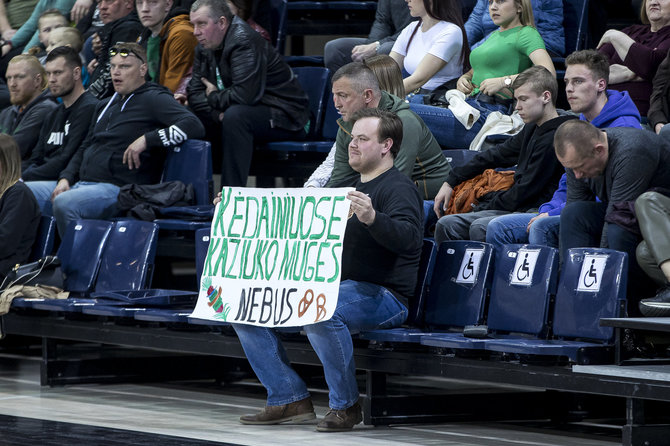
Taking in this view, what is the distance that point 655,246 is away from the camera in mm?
5258

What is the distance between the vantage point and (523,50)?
24.9ft

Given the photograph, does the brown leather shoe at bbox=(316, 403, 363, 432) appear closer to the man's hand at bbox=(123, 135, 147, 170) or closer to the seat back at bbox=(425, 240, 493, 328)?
the seat back at bbox=(425, 240, 493, 328)

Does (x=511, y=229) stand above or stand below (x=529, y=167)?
below

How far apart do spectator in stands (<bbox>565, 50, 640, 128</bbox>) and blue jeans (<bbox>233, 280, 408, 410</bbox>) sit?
1.37 meters

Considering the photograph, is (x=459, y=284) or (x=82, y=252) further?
(x=82, y=252)

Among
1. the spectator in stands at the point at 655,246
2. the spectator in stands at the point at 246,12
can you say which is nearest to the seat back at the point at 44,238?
the spectator in stands at the point at 246,12

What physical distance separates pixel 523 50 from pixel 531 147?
1236 mm

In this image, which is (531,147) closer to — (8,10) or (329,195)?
(329,195)

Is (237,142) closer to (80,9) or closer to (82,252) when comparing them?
(82,252)

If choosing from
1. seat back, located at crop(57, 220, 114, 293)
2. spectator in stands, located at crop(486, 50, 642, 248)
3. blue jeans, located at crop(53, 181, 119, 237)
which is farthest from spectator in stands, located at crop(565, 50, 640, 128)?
blue jeans, located at crop(53, 181, 119, 237)

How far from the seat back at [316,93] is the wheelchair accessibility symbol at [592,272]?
3.69 meters

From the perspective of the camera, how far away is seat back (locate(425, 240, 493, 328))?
234 inches

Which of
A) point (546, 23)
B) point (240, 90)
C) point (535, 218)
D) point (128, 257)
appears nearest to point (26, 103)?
point (240, 90)

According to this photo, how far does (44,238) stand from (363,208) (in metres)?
3.10
